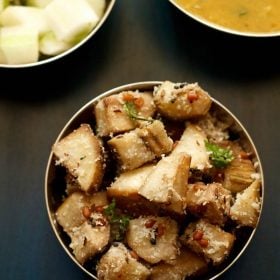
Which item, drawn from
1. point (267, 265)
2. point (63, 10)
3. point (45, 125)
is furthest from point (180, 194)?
point (63, 10)

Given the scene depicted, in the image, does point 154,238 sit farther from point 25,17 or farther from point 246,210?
point 25,17

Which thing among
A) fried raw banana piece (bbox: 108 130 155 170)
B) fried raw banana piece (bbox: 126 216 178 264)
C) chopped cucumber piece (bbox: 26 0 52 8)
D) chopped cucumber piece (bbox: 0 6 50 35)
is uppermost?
chopped cucumber piece (bbox: 26 0 52 8)

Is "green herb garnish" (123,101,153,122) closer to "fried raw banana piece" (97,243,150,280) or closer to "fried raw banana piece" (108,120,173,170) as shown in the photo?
→ "fried raw banana piece" (108,120,173,170)

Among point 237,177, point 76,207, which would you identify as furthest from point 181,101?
point 76,207

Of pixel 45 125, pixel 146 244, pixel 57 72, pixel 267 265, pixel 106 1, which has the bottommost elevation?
pixel 267 265

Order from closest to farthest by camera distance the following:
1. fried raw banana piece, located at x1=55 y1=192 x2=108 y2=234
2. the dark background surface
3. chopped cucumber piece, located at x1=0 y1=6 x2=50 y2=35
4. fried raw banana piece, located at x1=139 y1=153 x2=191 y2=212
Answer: fried raw banana piece, located at x1=139 y1=153 x2=191 y2=212, fried raw banana piece, located at x1=55 y1=192 x2=108 y2=234, the dark background surface, chopped cucumber piece, located at x1=0 y1=6 x2=50 y2=35

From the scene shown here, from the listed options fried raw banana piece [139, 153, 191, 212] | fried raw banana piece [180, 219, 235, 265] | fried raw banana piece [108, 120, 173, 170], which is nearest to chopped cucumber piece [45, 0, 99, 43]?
fried raw banana piece [108, 120, 173, 170]

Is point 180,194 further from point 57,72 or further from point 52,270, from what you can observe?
point 57,72

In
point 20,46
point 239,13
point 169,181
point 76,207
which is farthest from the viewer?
point 239,13
